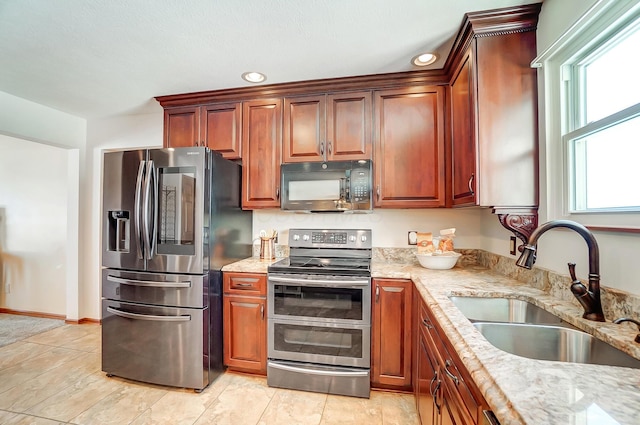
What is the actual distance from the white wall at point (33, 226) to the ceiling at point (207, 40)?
4.67ft

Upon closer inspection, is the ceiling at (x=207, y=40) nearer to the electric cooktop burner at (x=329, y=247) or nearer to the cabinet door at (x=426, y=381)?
the electric cooktop burner at (x=329, y=247)

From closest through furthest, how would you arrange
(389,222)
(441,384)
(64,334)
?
1. (441,384)
2. (389,222)
3. (64,334)

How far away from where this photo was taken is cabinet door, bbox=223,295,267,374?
207 centimetres

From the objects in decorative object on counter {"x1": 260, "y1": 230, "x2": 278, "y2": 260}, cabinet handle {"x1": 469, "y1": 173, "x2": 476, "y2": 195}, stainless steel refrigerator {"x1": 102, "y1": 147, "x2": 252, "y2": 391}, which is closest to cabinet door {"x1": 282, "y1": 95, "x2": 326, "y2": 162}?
stainless steel refrigerator {"x1": 102, "y1": 147, "x2": 252, "y2": 391}

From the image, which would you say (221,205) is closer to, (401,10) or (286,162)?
(286,162)

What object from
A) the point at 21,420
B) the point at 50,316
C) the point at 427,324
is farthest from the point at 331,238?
the point at 50,316

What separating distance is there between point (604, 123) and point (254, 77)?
210 cm

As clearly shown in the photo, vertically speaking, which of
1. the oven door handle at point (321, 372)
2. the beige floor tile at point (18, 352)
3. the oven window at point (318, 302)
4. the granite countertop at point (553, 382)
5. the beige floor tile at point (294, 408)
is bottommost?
the beige floor tile at point (18, 352)

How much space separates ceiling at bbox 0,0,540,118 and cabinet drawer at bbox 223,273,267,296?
1552 millimetres

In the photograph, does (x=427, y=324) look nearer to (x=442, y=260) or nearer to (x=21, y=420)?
(x=442, y=260)

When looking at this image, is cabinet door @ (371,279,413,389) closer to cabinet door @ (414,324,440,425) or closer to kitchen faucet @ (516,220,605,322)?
cabinet door @ (414,324,440,425)

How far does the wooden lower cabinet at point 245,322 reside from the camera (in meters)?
2.06

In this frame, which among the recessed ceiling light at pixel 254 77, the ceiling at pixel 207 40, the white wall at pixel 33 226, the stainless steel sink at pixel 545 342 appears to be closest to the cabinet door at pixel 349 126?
the ceiling at pixel 207 40

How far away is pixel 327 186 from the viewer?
2223mm
